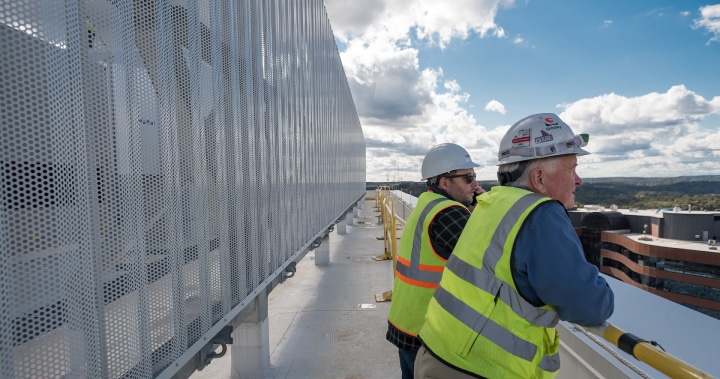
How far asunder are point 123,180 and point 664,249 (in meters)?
46.8

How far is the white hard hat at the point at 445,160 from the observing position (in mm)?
3074

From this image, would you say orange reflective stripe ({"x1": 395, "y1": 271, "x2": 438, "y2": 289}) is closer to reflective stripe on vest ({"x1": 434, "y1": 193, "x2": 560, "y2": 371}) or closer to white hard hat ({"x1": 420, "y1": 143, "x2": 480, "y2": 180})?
reflective stripe on vest ({"x1": 434, "y1": 193, "x2": 560, "y2": 371})

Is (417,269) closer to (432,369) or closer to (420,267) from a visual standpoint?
(420,267)

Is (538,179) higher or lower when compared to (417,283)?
higher

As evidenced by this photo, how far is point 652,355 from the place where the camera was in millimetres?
1412

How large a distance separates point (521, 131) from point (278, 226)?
121 inches

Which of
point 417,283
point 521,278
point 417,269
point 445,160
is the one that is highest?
point 445,160

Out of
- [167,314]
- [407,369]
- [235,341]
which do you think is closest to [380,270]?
[235,341]

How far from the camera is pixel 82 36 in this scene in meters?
1.40

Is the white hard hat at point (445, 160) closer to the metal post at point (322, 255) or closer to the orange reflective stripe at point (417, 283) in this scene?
the orange reflective stripe at point (417, 283)

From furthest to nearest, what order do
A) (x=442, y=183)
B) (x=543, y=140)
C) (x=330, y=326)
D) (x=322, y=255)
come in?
1. (x=322, y=255)
2. (x=330, y=326)
3. (x=442, y=183)
4. (x=543, y=140)

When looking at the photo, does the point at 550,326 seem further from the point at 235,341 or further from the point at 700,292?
the point at 700,292

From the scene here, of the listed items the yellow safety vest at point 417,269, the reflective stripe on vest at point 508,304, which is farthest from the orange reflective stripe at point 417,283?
the reflective stripe on vest at point 508,304

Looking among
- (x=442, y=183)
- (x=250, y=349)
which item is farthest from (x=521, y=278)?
(x=250, y=349)
